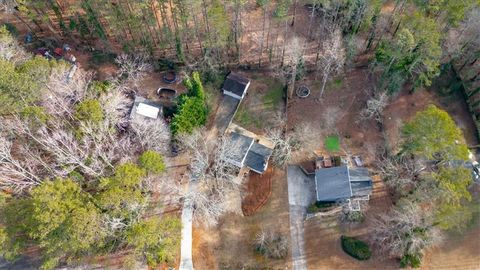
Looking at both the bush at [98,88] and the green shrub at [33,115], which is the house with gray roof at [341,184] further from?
the green shrub at [33,115]

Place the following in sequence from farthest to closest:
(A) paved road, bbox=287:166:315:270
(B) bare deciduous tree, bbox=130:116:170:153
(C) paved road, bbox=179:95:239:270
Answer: (B) bare deciduous tree, bbox=130:116:170:153, (C) paved road, bbox=179:95:239:270, (A) paved road, bbox=287:166:315:270

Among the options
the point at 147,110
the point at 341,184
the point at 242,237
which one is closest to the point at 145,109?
the point at 147,110

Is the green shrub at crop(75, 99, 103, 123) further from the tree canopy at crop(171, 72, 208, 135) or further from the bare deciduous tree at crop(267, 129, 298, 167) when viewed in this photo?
the bare deciduous tree at crop(267, 129, 298, 167)

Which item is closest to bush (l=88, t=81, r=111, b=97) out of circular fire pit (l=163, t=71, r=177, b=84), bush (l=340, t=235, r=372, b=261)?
circular fire pit (l=163, t=71, r=177, b=84)

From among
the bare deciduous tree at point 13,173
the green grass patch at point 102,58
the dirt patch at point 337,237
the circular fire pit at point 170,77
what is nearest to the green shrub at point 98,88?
the green grass patch at point 102,58

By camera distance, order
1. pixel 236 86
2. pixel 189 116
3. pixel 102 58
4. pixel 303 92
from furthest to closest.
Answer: pixel 102 58 < pixel 303 92 < pixel 236 86 < pixel 189 116

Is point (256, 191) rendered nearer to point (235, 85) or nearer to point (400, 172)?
point (235, 85)

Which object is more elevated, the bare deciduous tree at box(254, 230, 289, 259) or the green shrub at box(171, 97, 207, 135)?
the green shrub at box(171, 97, 207, 135)
